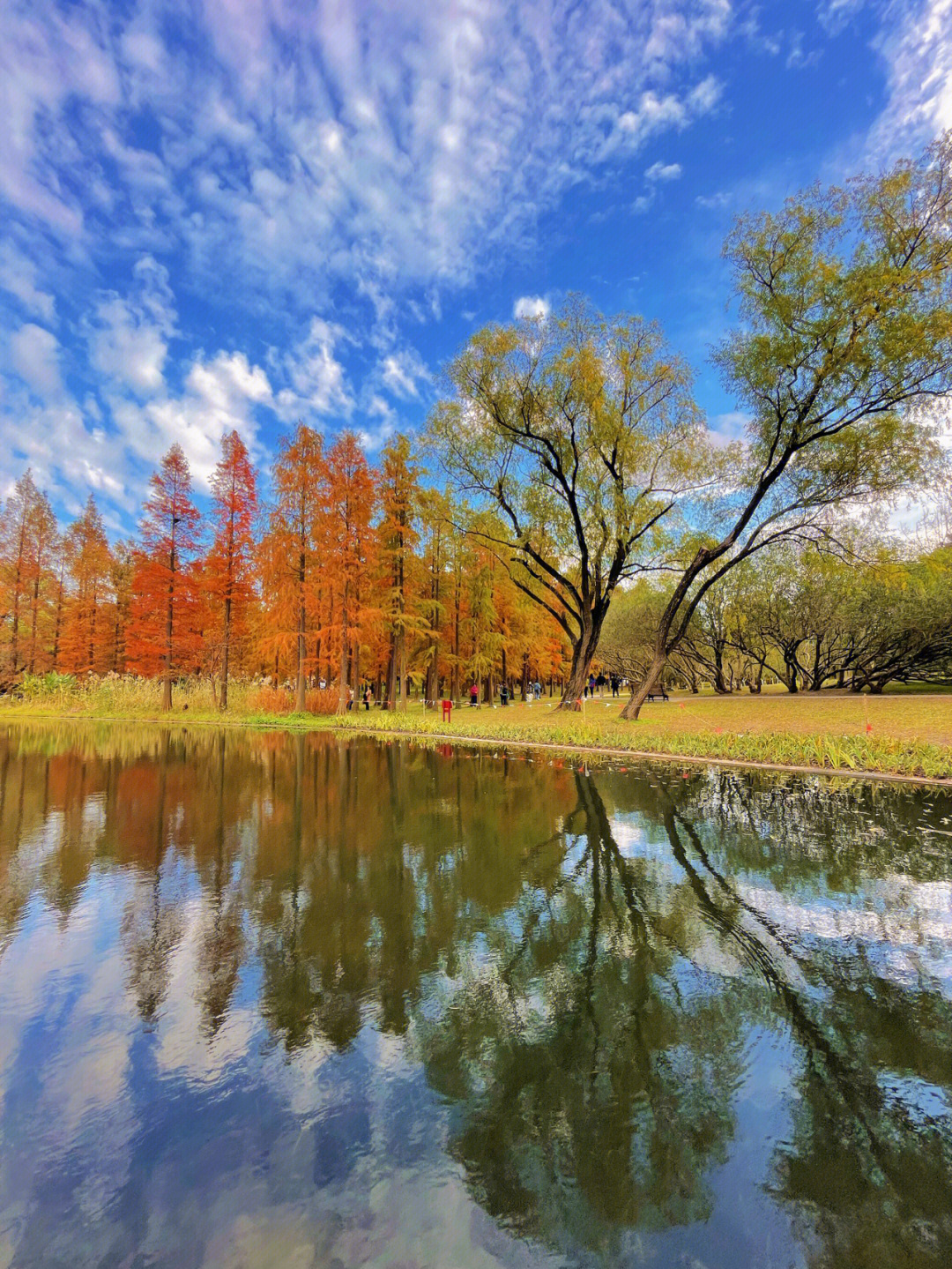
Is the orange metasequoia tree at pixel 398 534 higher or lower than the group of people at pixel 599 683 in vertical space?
higher

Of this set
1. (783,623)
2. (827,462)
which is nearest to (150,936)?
(827,462)

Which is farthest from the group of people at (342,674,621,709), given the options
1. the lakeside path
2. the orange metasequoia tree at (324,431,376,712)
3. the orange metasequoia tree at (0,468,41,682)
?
the orange metasequoia tree at (0,468,41,682)

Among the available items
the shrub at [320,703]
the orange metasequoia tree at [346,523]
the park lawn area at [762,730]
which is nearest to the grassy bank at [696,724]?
the park lawn area at [762,730]

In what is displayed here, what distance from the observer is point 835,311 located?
1750 cm

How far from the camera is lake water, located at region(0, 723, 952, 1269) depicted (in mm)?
2350

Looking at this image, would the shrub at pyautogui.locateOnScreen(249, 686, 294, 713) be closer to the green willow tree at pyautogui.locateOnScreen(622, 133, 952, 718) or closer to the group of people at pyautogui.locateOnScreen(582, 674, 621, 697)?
the green willow tree at pyautogui.locateOnScreen(622, 133, 952, 718)

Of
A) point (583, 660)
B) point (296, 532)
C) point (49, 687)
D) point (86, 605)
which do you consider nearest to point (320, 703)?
point (296, 532)

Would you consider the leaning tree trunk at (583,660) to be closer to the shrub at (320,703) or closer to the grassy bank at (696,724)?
the grassy bank at (696,724)

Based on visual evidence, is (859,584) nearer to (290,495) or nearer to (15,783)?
(290,495)

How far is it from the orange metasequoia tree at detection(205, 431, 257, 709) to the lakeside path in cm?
663

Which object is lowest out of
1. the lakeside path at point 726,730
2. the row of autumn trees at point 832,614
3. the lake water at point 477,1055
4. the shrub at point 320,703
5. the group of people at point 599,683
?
the lake water at point 477,1055

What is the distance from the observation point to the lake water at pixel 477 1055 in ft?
7.71

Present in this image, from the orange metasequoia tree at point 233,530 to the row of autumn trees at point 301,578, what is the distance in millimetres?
68

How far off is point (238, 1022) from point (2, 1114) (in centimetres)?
118
